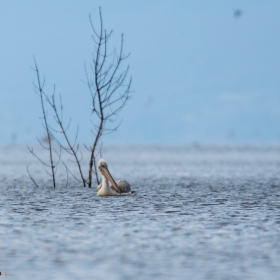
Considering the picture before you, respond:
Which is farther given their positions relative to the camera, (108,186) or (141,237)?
(108,186)

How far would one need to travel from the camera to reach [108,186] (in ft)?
64.3

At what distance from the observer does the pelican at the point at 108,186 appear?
19500 mm

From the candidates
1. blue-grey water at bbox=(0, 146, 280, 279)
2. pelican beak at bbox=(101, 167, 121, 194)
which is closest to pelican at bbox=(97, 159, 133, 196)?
pelican beak at bbox=(101, 167, 121, 194)

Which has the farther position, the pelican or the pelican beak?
the pelican beak

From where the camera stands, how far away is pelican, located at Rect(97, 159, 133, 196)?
1950cm

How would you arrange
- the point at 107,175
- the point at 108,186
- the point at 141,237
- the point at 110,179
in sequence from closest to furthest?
the point at 141,237, the point at 108,186, the point at 107,175, the point at 110,179

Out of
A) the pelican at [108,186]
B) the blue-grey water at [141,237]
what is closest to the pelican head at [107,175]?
the pelican at [108,186]

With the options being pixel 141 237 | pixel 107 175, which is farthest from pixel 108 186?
pixel 141 237

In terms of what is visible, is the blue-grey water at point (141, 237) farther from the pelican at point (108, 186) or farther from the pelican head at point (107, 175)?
the pelican head at point (107, 175)

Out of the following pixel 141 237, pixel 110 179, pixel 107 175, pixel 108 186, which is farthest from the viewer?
pixel 110 179

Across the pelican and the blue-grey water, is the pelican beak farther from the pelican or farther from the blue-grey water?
the blue-grey water

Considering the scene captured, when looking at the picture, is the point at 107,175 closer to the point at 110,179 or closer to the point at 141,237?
the point at 110,179

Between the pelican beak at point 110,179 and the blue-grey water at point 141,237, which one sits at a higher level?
the pelican beak at point 110,179

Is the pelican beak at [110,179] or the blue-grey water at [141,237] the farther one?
the pelican beak at [110,179]
